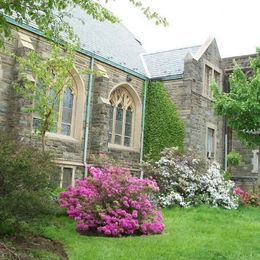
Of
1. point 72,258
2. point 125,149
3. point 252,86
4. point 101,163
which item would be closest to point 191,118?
point 125,149

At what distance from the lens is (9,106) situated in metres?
14.0

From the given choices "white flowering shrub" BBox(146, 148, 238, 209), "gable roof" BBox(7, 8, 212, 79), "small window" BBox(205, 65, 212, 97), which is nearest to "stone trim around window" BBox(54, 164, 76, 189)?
"white flowering shrub" BBox(146, 148, 238, 209)

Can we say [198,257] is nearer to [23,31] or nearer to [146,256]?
[146,256]

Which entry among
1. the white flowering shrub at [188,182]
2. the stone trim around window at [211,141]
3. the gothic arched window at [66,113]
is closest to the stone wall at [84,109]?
the gothic arched window at [66,113]

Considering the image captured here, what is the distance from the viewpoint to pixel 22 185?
746 cm

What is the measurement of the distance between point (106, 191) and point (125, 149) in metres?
9.22

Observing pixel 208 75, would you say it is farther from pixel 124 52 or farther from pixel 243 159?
pixel 243 159

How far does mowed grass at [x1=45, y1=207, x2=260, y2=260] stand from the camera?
750 cm

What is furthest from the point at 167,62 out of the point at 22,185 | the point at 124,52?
the point at 22,185

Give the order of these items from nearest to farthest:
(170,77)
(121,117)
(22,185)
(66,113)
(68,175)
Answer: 1. (22,185)
2. (68,175)
3. (66,113)
4. (121,117)
5. (170,77)

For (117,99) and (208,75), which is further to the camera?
(208,75)

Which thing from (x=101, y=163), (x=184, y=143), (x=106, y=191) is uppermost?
(x=184, y=143)

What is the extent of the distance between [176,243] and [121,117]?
11463 mm

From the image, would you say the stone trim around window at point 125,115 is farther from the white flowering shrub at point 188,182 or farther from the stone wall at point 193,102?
the white flowering shrub at point 188,182
